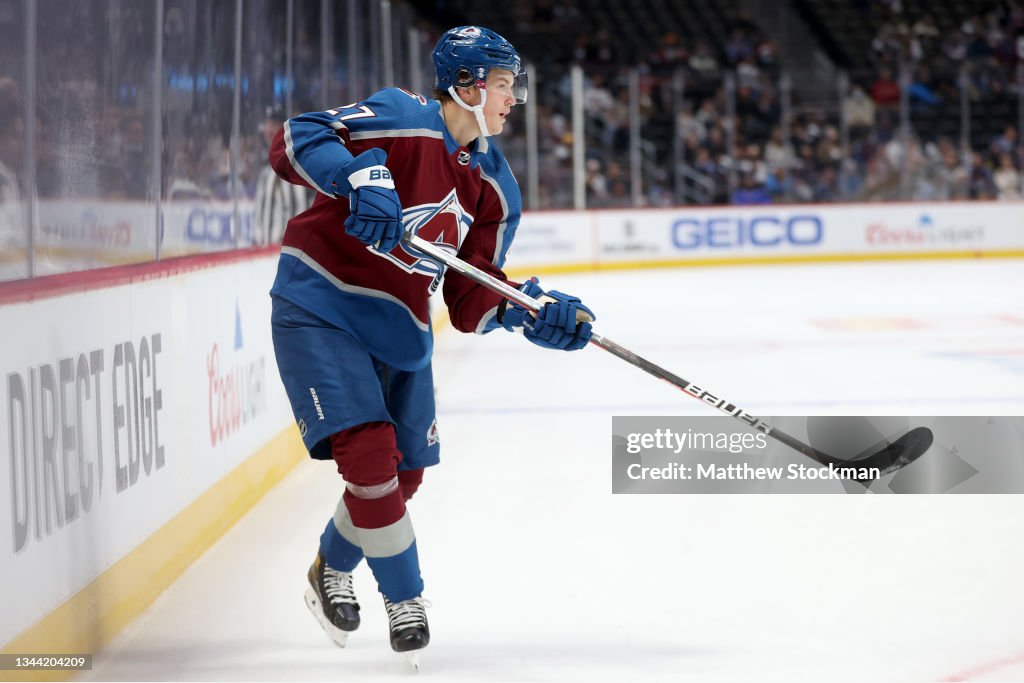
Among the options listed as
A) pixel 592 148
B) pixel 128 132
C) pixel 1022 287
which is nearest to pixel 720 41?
pixel 592 148

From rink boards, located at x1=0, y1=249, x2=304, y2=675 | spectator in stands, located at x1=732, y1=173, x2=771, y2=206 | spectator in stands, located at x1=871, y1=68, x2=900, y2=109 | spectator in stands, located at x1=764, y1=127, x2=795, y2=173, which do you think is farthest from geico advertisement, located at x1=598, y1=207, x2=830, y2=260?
rink boards, located at x1=0, y1=249, x2=304, y2=675

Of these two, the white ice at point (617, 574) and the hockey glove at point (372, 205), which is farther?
the white ice at point (617, 574)

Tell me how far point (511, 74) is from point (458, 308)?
0.54 meters

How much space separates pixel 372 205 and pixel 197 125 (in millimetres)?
2095

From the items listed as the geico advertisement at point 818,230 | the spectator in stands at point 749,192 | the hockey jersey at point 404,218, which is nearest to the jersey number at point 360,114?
the hockey jersey at point 404,218

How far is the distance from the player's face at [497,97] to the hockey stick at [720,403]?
269mm

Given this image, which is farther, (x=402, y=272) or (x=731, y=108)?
(x=731, y=108)

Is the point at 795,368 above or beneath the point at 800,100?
beneath

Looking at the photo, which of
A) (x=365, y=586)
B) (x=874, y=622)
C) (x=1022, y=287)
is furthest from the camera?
(x=1022, y=287)

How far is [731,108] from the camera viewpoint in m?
15.1

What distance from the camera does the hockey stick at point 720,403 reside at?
2.64 meters

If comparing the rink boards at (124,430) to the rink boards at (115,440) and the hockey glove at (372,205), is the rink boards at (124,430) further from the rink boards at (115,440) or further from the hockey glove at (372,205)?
the hockey glove at (372,205)

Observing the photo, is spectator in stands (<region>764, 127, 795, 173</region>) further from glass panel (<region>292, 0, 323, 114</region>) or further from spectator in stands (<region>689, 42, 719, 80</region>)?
glass panel (<region>292, 0, 323, 114</region>)

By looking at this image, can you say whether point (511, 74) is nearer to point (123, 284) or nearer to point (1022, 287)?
point (123, 284)
